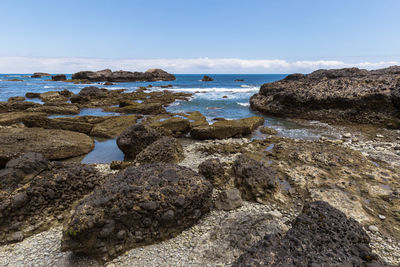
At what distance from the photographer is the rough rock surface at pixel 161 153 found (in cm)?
771

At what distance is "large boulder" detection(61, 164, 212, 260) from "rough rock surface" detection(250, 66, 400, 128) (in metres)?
14.5

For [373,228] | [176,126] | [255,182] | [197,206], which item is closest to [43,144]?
[176,126]

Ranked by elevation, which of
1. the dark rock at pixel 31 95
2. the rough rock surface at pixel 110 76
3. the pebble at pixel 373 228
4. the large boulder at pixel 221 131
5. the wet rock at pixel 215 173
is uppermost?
the rough rock surface at pixel 110 76

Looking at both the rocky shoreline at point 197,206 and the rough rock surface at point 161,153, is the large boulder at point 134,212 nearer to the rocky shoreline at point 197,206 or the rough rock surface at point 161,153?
the rocky shoreline at point 197,206

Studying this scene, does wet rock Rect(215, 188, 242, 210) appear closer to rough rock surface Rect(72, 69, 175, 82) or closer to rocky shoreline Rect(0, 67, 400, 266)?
rocky shoreline Rect(0, 67, 400, 266)

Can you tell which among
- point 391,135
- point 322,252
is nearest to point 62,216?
point 322,252

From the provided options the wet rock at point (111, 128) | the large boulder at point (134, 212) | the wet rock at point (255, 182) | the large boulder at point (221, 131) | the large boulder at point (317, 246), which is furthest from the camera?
the wet rock at point (111, 128)

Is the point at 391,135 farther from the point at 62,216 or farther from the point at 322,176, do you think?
the point at 62,216

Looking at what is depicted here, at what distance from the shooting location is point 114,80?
75.7 m

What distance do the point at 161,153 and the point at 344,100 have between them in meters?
14.6

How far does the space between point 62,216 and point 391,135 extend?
15.4 m

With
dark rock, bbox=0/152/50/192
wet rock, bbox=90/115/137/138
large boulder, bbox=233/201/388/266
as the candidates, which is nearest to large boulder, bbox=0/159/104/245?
dark rock, bbox=0/152/50/192

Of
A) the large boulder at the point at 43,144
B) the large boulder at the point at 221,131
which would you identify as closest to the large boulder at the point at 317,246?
the large boulder at the point at 221,131

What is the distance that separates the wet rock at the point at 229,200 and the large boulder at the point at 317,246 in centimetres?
204
